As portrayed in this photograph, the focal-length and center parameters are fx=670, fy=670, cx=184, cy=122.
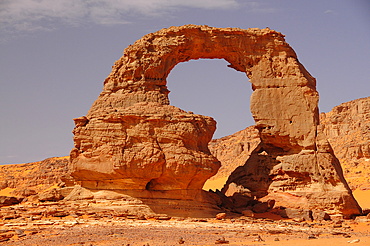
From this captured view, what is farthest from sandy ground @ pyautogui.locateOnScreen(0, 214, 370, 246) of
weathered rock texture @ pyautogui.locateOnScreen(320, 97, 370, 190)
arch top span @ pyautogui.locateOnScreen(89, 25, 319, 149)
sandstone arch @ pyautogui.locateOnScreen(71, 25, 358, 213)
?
weathered rock texture @ pyautogui.locateOnScreen(320, 97, 370, 190)

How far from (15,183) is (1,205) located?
2511 centimetres

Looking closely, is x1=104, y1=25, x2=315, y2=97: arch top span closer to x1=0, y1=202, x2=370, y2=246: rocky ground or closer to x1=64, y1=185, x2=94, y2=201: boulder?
x1=64, y1=185, x2=94, y2=201: boulder

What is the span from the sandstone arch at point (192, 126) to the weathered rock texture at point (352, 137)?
19.6 metres

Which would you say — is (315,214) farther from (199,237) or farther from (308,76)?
(199,237)

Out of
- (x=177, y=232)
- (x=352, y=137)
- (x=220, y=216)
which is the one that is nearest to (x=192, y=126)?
(x=220, y=216)

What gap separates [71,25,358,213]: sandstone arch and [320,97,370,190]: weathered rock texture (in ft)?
64.4

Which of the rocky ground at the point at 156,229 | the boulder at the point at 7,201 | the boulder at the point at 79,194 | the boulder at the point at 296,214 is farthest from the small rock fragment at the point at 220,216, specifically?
the boulder at the point at 7,201

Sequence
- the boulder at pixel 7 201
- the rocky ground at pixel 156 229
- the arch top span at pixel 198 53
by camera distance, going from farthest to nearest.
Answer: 1. the arch top span at pixel 198 53
2. the boulder at pixel 7 201
3. the rocky ground at pixel 156 229

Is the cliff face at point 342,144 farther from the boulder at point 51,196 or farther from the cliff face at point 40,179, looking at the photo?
the boulder at point 51,196

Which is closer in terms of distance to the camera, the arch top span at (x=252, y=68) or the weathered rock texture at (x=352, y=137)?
the arch top span at (x=252, y=68)

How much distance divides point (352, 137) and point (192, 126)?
122 ft

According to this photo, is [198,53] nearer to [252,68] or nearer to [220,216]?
[252,68]

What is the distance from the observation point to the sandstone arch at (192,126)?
2503cm

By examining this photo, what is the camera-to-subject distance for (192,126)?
25.8 meters
